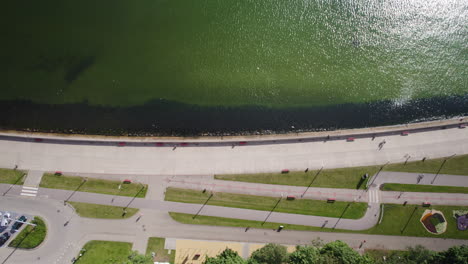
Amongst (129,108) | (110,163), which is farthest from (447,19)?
(110,163)

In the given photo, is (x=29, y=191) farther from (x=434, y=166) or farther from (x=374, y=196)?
(x=434, y=166)

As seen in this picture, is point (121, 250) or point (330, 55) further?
point (330, 55)

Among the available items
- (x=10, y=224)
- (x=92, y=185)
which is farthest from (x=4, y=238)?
(x=92, y=185)

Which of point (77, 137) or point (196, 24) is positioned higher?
point (196, 24)

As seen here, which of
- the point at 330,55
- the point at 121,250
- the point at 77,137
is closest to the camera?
the point at 121,250

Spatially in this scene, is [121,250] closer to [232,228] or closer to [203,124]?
[232,228]

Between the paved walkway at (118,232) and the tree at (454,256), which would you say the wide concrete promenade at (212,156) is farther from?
the tree at (454,256)
